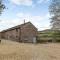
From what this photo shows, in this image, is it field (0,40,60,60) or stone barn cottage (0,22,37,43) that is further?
stone barn cottage (0,22,37,43)

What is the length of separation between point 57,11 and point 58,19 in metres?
1.49

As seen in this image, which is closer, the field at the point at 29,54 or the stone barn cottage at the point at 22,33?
the field at the point at 29,54

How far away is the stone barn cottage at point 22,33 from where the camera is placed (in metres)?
32.2

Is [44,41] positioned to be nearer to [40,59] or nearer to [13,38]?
[13,38]

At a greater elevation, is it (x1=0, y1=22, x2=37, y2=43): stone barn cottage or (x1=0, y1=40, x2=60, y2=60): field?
(x1=0, y1=22, x2=37, y2=43): stone barn cottage

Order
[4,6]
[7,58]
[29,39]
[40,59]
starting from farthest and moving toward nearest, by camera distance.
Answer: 1. [29,39]
2. [4,6]
3. [7,58]
4. [40,59]

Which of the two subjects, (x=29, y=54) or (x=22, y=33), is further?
(x=22, y=33)

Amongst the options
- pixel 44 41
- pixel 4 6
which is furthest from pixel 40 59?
pixel 44 41

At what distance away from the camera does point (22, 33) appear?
1309 inches

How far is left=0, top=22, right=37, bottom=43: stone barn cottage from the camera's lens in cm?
3220

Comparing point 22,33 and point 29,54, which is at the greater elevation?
point 22,33

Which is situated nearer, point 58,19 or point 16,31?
point 58,19

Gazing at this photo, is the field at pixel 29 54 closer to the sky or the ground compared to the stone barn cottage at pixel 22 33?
closer to the ground

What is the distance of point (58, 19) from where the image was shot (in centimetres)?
2308
